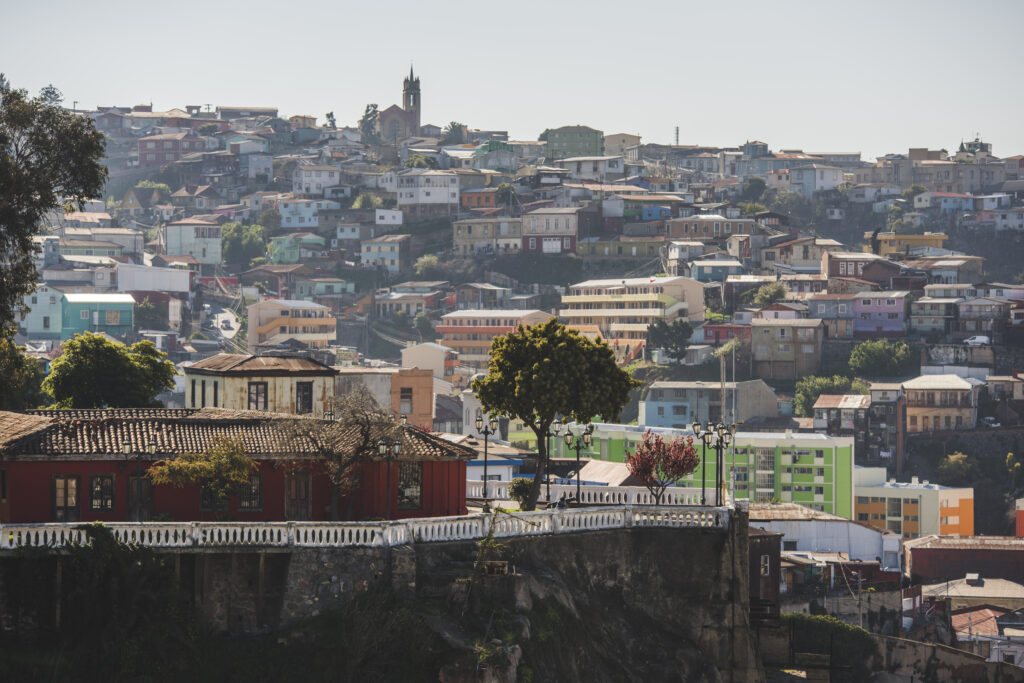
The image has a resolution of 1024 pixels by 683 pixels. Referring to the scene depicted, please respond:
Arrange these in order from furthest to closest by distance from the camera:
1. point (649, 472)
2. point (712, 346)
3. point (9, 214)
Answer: point (712, 346)
point (649, 472)
point (9, 214)

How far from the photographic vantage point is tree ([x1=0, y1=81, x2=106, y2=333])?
153 ft

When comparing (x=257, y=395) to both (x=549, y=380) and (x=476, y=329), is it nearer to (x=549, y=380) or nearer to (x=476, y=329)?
(x=549, y=380)

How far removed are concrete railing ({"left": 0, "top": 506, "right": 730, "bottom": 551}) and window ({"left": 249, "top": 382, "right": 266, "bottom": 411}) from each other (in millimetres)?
21422

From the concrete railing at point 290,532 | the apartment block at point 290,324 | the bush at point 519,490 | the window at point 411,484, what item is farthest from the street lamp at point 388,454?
the apartment block at point 290,324

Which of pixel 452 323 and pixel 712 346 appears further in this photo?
pixel 452 323

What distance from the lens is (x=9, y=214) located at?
46656 millimetres

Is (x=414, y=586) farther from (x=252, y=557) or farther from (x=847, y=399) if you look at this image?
(x=847, y=399)

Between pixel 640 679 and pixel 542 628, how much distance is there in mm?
3691

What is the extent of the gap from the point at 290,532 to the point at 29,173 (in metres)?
14.6

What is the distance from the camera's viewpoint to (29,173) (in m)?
47.3

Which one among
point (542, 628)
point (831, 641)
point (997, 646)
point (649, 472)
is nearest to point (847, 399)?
point (997, 646)

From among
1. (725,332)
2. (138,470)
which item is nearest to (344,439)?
(138,470)

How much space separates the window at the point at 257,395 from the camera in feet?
204

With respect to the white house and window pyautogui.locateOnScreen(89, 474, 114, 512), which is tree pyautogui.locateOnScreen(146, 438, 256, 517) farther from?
the white house
